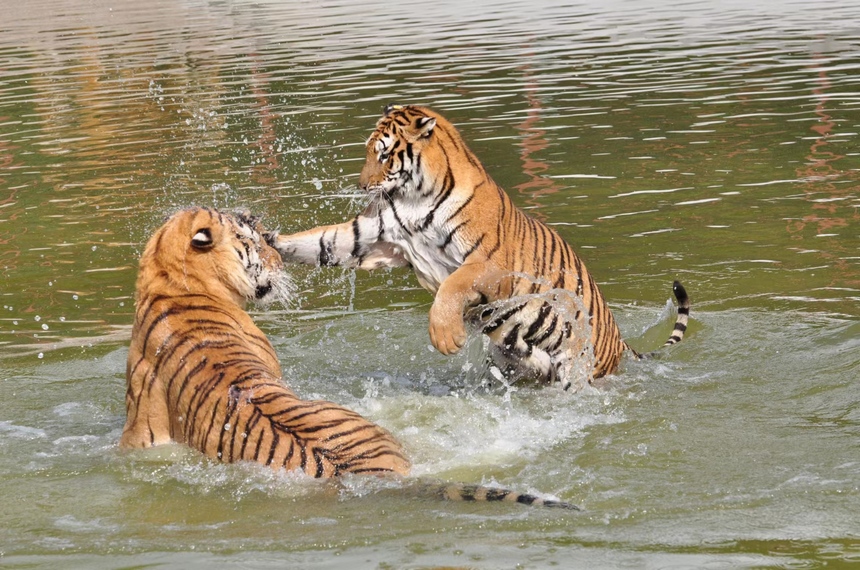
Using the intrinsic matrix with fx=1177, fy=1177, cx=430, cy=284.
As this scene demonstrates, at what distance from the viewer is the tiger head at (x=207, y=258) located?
4270 millimetres

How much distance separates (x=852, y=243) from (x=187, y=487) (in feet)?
15.4

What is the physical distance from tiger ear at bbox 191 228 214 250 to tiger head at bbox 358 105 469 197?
92cm

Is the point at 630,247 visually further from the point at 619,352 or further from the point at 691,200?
the point at 619,352

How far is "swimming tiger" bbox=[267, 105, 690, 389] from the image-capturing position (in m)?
5.00

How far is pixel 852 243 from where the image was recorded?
7133 millimetres

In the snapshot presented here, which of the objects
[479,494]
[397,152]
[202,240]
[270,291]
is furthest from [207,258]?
[479,494]

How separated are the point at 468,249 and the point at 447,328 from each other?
0.44m

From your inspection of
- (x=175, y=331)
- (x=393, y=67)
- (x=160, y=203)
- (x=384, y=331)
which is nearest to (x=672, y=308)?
(x=384, y=331)

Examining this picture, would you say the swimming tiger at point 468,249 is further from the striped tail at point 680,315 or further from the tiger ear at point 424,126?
the striped tail at point 680,315

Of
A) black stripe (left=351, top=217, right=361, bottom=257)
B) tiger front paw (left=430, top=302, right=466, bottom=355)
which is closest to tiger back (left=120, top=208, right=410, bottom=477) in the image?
black stripe (left=351, top=217, right=361, bottom=257)

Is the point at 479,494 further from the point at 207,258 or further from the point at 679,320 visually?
the point at 679,320

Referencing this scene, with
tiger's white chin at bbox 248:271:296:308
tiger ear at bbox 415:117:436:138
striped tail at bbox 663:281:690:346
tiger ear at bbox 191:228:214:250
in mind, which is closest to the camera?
tiger ear at bbox 191:228:214:250

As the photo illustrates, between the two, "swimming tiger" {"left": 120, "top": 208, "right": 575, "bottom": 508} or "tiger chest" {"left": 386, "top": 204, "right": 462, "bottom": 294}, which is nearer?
"swimming tiger" {"left": 120, "top": 208, "right": 575, "bottom": 508}

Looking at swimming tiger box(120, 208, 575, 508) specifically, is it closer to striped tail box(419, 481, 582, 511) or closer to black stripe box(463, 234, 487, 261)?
striped tail box(419, 481, 582, 511)
